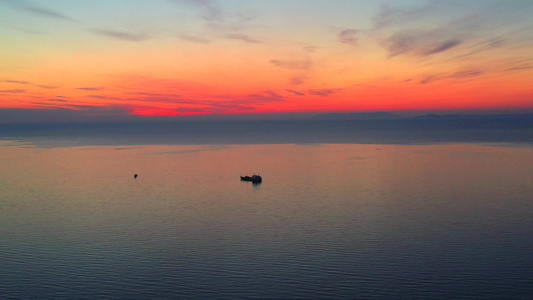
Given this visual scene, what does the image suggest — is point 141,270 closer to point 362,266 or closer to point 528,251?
point 362,266

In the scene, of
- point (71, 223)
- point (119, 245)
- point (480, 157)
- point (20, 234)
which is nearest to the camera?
point (119, 245)

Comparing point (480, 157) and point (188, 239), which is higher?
point (480, 157)

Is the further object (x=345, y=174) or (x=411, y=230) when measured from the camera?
(x=345, y=174)

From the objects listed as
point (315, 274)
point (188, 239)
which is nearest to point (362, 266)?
point (315, 274)

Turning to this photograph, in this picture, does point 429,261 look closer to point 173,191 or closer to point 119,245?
point 119,245

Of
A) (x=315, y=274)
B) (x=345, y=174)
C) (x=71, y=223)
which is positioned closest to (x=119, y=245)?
(x=71, y=223)

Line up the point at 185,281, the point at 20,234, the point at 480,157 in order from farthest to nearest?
the point at 480,157, the point at 20,234, the point at 185,281
